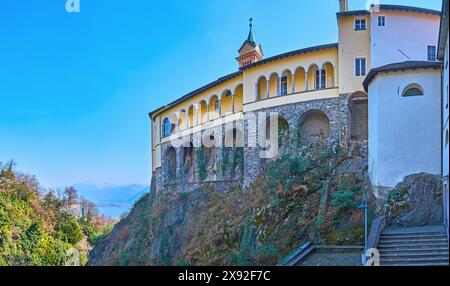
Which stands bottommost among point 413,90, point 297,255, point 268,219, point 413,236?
point 297,255

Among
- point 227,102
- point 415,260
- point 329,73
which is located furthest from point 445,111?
point 227,102

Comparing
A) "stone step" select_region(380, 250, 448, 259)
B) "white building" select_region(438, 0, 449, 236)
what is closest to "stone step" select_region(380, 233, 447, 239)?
"white building" select_region(438, 0, 449, 236)

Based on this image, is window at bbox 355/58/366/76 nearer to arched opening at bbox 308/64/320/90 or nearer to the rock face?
arched opening at bbox 308/64/320/90

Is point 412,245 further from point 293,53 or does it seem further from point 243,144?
point 243,144

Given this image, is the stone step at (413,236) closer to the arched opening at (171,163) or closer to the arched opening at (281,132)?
the arched opening at (281,132)

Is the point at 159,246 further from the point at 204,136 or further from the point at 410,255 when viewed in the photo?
the point at 410,255

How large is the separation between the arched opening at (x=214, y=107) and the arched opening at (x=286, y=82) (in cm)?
297

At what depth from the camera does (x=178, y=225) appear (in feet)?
52.6

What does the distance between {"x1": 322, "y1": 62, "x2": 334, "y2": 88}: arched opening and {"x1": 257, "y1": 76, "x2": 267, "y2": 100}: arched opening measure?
7.67 ft

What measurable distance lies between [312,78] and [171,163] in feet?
29.7

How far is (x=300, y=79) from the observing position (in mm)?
14352

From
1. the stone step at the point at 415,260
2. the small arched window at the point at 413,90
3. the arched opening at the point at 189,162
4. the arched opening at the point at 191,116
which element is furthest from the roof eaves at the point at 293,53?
the stone step at the point at 415,260

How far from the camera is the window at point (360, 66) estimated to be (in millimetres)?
12407
